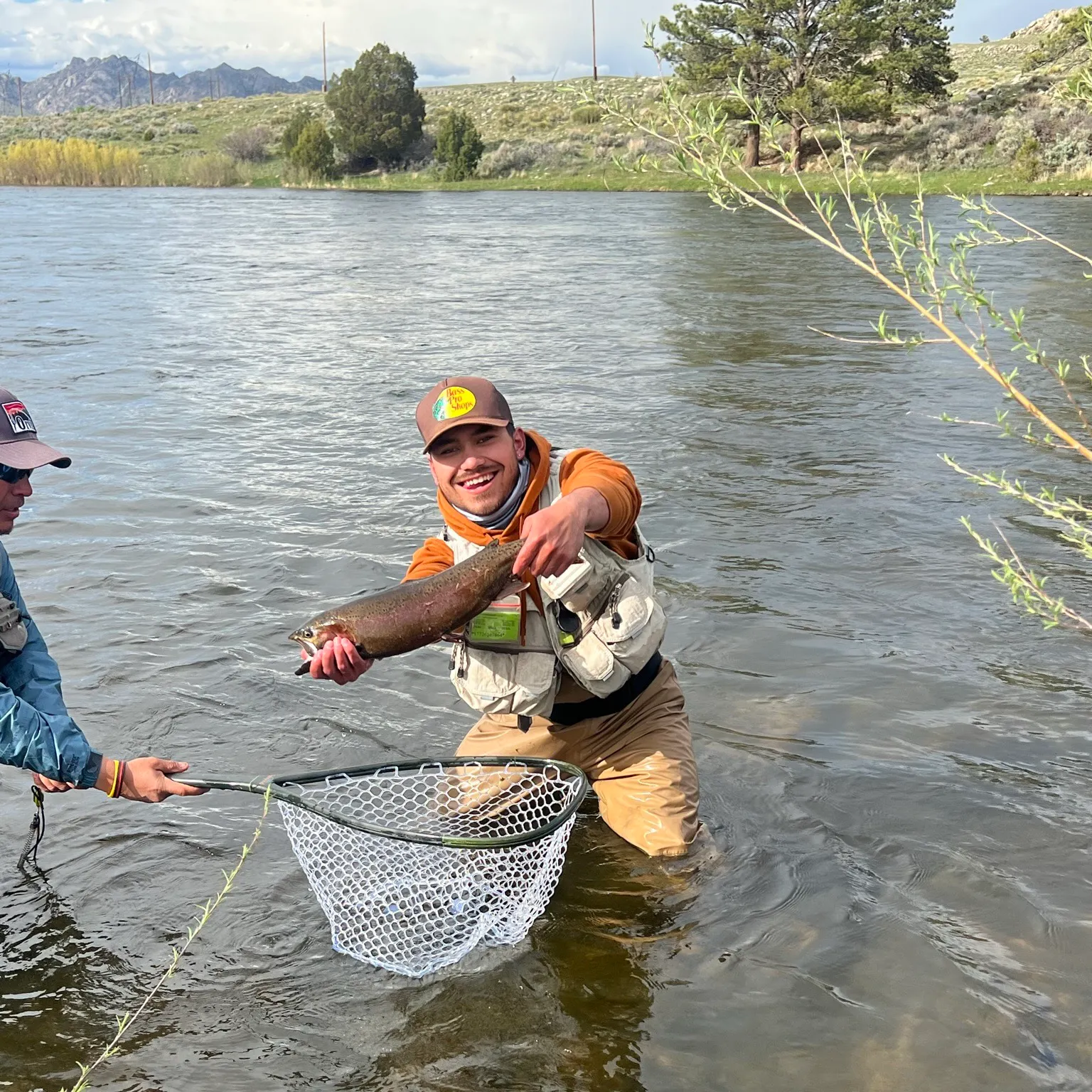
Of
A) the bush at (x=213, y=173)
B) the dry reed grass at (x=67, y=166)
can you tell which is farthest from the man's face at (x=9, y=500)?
the bush at (x=213, y=173)

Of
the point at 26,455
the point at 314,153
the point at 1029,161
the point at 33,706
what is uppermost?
the point at 314,153

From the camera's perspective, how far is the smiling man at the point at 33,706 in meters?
3.68

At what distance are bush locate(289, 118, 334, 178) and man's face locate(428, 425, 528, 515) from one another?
6639 cm

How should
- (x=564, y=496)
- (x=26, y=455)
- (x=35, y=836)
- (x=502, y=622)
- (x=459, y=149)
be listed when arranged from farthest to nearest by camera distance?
(x=459, y=149)
(x=35, y=836)
(x=502, y=622)
(x=564, y=496)
(x=26, y=455)

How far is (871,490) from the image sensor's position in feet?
31.5

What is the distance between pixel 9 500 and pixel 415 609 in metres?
1.49

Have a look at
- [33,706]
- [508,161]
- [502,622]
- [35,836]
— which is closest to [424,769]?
[502,622]

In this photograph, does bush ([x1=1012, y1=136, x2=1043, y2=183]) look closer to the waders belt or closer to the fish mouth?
the waders belt

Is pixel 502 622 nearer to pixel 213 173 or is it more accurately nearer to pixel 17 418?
pixel 17 418

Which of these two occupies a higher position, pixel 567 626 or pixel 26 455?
pixel 26 455

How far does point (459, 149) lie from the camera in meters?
61.2

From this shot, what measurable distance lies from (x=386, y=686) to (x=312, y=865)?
228 cm

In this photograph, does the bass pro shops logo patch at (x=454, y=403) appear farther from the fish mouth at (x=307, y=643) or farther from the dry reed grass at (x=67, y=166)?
the dry reed grass at (x=67, y=166)

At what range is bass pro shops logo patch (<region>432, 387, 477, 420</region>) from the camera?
4211 millimetres
